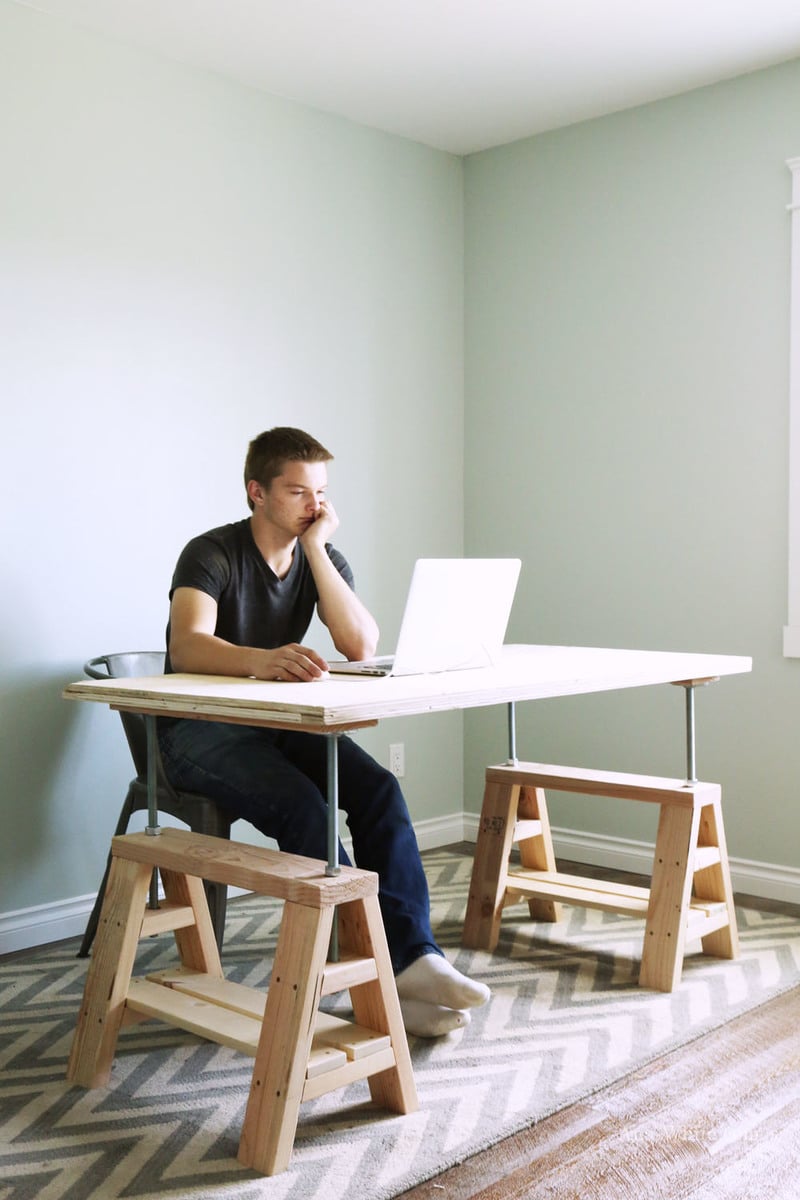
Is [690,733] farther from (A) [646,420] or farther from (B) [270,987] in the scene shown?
(B) [270,987]

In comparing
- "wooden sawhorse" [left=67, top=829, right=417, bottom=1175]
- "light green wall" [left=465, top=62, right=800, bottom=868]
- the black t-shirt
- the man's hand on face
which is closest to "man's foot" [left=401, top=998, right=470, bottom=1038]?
"wooden sawhorse" [left=67, top=829, right=417, bottom=1175]

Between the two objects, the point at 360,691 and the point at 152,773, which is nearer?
the point at 360,691

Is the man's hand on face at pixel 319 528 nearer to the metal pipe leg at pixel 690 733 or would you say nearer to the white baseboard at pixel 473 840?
the metal pipe leg at pixel 690 733

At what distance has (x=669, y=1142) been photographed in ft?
6.16

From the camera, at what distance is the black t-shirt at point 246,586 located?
243 centimetres

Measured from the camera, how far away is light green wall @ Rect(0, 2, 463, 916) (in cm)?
292

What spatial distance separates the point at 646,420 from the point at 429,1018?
204 centimetres

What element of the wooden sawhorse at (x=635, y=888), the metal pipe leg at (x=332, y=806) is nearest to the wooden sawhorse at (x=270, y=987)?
the metal pipe leg at (x=332, y=806)

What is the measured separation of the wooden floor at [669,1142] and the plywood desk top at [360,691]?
70 centimetres

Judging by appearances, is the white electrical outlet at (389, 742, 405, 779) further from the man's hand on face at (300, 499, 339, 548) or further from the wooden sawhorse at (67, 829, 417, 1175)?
the wooden sawhorse at (67, 829, 417, 1175)

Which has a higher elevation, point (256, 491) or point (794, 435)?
point (794, 435)

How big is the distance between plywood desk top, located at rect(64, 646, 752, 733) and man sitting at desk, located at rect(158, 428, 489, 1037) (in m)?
0.12

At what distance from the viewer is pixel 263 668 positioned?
214cm

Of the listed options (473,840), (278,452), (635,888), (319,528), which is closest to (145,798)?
(319,528)
